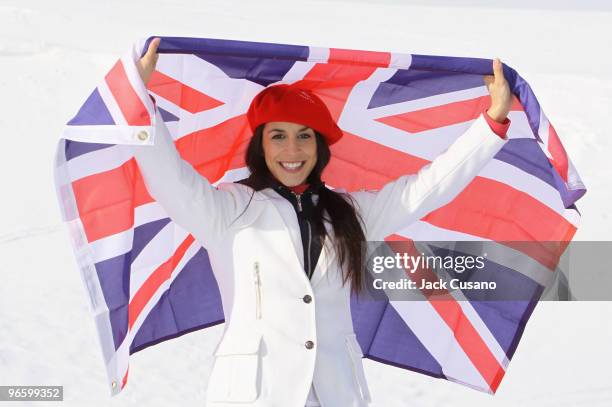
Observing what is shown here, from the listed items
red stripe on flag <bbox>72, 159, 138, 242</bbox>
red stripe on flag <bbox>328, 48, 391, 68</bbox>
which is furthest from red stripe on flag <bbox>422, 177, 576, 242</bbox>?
red stripe on flag <bbox>72, 159, 138, 242</bbox>

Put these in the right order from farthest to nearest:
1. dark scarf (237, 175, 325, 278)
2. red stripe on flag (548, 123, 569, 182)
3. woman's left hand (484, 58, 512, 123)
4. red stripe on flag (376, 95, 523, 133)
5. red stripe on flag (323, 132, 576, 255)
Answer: red stripe on flag (323, 132, 576, 255)
red stripe on flag (376, 95, 523, 133)
red stripe on flag (548, 123, 569, 182)
woman's left hand (484, 58, 512, 123)
dark scarf (237, 175, 325, 278)

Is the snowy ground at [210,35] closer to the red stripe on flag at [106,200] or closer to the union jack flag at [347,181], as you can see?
the union jack flag at [347,181]

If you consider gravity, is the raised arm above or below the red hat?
below

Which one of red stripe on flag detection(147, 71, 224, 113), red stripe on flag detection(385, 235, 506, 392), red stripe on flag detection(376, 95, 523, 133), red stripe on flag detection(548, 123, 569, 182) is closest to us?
red stripe on flag detection(548, 123, 569, 182)

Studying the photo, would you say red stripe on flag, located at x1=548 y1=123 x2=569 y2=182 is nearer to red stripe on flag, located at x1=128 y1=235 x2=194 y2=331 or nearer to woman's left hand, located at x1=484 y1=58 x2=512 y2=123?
woman's left hand, located at x1=484 y1=58 x2=512 y2=123

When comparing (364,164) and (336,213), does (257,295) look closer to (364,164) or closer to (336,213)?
(336,213)

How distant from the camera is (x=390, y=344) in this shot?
3.57 metres

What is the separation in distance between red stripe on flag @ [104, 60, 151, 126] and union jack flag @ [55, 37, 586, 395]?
20 millimetres

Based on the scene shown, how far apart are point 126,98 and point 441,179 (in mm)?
993

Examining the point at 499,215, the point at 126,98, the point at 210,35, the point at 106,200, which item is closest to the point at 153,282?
the point at 106,200

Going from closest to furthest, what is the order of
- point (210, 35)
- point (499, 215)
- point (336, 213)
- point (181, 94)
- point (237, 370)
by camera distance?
point (237, 370), point (336, 213), point (181, 94), point (499, 215), point (210, 35)

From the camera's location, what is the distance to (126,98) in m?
2.48

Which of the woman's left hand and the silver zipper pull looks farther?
the woman's left hand

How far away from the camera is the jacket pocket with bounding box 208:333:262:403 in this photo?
243 centimetres
